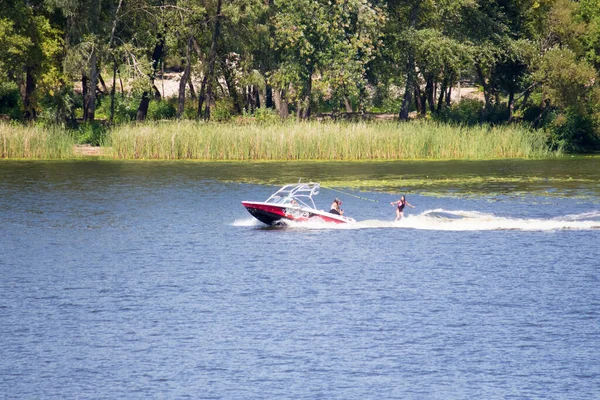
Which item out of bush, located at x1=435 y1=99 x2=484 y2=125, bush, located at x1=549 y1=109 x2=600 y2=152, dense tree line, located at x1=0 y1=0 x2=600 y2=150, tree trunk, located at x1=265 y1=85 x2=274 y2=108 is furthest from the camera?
tree trunk, located at x1=265 y1=85 x2=274 y2=108

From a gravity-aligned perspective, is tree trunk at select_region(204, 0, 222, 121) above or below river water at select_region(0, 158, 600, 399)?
above

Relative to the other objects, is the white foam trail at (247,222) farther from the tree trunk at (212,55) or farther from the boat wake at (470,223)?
the tree trunk at (212,55)

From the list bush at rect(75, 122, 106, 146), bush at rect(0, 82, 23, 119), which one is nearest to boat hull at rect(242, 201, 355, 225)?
bush at rect(75, 122, 106, 146)

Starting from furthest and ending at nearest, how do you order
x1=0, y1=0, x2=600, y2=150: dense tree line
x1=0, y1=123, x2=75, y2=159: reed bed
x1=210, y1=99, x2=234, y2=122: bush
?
x1=210, y1=99, x2=234, y2=122: bush < x1=0, y1=0, x2=600, y2=150: dense tree line < x1=0, y1=123, x2=75, y2=159: reed bed

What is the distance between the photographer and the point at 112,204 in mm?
52969

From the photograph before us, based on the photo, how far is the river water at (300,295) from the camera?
23.7 m

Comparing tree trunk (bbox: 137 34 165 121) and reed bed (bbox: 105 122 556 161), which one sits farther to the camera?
tree trunk (bbox: 137 34 165 121)

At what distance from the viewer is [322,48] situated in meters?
80.6

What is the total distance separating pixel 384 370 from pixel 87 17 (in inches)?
2283

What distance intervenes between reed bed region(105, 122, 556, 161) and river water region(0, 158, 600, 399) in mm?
12902

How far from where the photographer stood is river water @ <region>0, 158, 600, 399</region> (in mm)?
23734

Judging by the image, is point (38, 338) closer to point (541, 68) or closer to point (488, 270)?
point (488, 270)

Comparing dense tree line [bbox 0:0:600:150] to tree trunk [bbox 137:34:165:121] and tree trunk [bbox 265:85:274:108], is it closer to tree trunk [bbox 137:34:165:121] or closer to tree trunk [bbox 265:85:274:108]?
tree trunk [bbox 137:34:165:121]

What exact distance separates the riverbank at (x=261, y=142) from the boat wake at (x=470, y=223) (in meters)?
24.2
